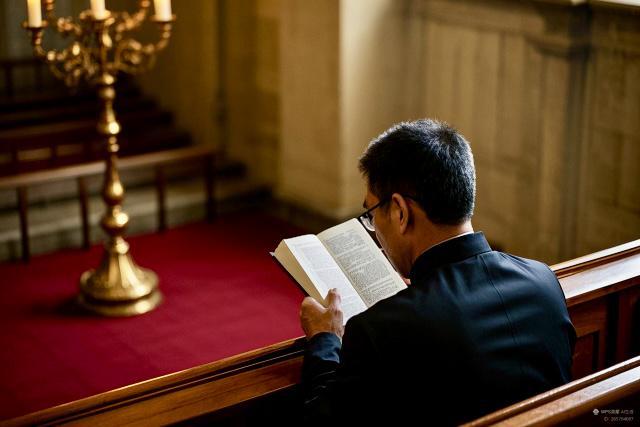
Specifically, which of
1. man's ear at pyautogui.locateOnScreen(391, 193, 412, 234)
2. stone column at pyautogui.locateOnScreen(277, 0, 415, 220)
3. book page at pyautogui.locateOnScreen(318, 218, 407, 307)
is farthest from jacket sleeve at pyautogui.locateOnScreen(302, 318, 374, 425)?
stone column at pyautogui.locateOnScreen(277, 0, 415, 220)

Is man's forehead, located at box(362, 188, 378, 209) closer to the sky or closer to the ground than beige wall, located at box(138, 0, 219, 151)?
closer to the sky

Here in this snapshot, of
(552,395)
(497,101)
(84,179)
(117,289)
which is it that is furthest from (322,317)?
(84,179)

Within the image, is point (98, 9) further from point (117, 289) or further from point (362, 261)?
point (362, 261)

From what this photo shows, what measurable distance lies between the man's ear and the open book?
330mm

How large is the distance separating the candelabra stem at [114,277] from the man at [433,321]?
321cm

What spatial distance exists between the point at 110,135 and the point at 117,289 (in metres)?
0.88

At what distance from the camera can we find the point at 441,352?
8.25 feet

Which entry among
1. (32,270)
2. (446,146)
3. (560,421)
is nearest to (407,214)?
(446,146)

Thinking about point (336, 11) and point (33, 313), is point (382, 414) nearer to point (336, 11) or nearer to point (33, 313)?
point (33, 313)

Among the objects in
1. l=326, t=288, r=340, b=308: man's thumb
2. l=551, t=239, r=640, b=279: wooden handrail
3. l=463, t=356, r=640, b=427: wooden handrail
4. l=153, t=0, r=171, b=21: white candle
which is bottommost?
l=551, t=239, r=640, b=279: wooden handrail

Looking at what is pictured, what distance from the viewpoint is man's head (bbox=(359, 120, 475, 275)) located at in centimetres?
266

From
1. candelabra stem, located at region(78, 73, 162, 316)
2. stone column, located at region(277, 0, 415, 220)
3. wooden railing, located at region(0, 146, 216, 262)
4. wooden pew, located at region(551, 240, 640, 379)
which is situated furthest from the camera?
stone column, located at region(277, 0, 415, 220)

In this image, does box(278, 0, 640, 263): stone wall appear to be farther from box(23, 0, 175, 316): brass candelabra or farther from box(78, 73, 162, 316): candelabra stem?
box(78, 73, 162, 316): candelabra stem

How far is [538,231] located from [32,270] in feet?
10.4
